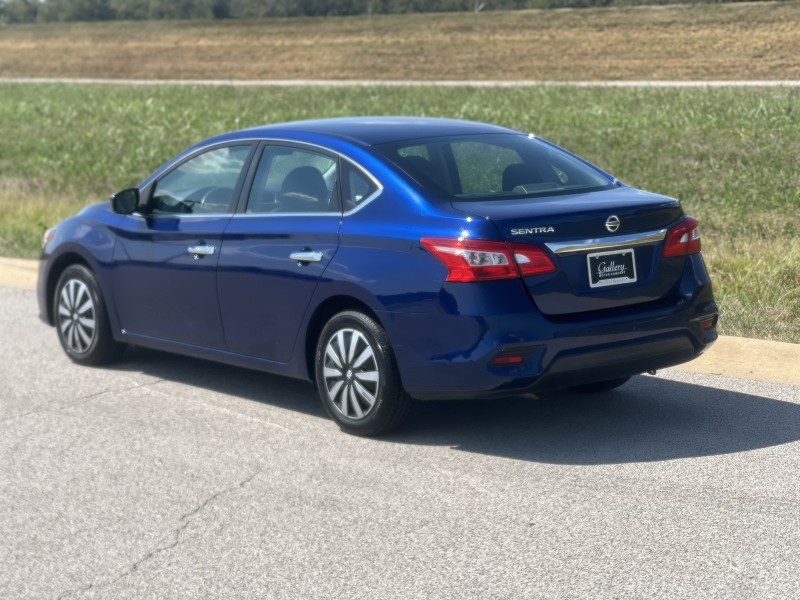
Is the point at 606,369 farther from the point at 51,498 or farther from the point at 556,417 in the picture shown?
the point at 51,498

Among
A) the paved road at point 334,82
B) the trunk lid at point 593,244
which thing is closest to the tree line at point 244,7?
the paved road at point 334,82

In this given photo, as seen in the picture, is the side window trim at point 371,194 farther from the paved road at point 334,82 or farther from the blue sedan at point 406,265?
the paved road at point 334,82

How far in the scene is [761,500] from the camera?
18.8ft

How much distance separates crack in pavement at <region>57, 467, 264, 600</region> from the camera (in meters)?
5.05

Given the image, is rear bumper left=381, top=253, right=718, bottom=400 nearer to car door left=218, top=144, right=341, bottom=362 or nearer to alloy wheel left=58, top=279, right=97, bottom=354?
car door left=218, top=144, right=341, bottom=362

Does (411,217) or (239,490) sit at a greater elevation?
(411,217)

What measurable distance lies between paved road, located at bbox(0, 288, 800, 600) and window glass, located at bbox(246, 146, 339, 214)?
117 cm

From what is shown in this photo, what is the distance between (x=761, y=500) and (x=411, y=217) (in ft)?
6.93

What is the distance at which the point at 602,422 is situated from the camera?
7113 millimetres

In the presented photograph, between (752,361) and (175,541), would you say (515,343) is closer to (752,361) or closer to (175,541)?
(175,541)

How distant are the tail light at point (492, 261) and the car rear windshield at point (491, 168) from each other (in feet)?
1.69

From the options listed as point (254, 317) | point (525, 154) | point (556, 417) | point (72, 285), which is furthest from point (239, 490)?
point (72, 285)

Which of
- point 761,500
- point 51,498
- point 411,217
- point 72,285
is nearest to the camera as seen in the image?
point 761,500

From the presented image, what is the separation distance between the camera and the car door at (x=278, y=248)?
7.07m
